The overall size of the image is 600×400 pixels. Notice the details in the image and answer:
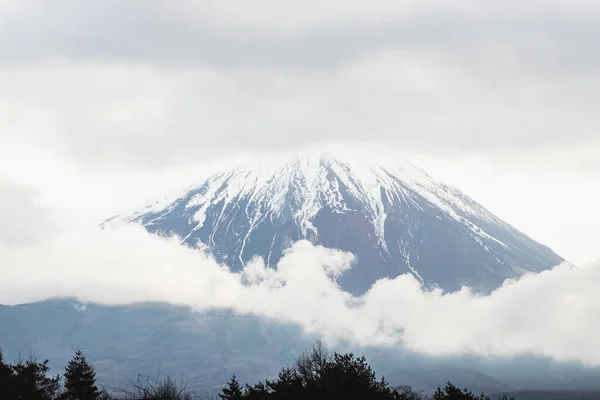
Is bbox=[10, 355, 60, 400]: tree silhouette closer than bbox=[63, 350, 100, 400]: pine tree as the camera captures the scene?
Yes

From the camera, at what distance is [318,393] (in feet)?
203

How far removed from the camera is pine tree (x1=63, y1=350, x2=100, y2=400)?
245 ft

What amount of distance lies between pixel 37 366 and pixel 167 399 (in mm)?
25889

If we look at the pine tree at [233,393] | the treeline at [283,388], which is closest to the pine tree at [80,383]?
the treeline at [283,388]

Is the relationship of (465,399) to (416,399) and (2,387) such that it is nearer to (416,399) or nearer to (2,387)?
(416,399)

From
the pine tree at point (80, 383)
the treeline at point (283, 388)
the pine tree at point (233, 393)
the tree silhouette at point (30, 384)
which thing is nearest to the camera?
the treeline at point (283, 388)

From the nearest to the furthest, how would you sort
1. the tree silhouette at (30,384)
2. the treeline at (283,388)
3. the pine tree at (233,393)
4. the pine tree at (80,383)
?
the treeline at (283,388), the tree silhouette at (30,384), the pine tree at (233,393), the pine tree at (80,383)

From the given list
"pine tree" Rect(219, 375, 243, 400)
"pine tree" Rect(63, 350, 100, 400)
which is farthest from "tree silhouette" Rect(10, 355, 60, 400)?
"pine tree" Rect(219, 375, 243, 400)

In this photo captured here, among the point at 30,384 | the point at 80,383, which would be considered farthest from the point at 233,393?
the point at 30,384

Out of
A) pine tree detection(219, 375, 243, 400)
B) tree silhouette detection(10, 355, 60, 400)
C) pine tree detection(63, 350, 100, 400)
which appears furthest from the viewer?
pine tree detection(63, 350, 100, 400)

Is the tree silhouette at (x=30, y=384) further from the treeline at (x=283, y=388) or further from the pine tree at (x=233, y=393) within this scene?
the pine tree at (x=233, y=393)

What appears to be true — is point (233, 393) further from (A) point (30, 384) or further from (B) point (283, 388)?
(A) point (30, 384)

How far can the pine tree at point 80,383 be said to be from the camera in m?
74.7

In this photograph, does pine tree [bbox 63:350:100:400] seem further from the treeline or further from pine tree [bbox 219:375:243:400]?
pine tree [bbox 219:375:243:400]
